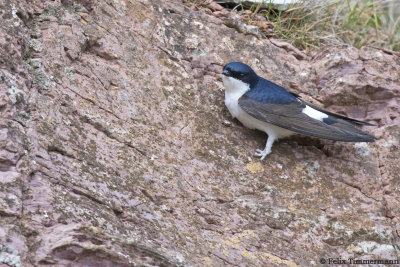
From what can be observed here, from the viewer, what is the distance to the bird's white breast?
4.59 m

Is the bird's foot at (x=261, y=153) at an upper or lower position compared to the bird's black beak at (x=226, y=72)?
lower

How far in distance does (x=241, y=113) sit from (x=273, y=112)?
0.27m

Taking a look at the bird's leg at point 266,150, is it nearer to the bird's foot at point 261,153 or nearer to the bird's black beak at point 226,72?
the bird's foot at point 261,153

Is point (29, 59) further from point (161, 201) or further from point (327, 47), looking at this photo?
point (327, 47)

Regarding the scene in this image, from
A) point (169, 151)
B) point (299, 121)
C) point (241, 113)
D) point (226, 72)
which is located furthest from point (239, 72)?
point (169, 151)

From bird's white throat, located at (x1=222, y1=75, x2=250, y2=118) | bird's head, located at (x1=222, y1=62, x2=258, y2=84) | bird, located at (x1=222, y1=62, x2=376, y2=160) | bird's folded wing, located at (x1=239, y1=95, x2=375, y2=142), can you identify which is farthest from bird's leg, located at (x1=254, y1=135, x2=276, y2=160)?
bird's head, located at (x1=222, y1=62, x2=258, y2=84)

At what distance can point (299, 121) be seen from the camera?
4.57 meters

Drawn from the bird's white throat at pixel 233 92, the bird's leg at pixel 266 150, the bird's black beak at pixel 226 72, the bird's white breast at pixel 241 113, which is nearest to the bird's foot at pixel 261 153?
the bird's leg at pixel 266 150

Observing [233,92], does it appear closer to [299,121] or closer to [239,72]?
[239,72]

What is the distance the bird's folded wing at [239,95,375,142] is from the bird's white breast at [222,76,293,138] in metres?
0.04

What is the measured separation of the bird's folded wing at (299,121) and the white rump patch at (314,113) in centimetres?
3

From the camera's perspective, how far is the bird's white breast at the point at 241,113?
4.59 m

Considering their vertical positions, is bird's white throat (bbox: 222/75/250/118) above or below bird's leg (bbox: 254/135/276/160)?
above

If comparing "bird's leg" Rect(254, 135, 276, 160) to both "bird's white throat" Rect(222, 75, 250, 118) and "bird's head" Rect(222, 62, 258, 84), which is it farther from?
"bird's head" Rect(222, 62, 258, 84)
